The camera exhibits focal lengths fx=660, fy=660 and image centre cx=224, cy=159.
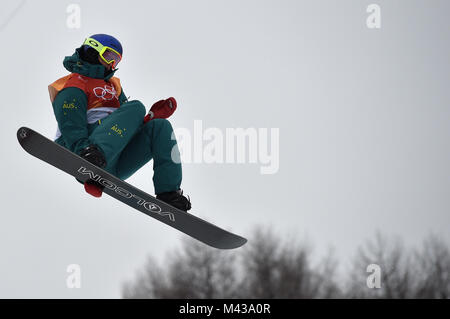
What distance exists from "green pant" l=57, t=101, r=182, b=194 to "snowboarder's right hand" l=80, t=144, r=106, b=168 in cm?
5

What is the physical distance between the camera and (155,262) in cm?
3148

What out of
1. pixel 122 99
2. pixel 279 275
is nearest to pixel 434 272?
pixel 279 275

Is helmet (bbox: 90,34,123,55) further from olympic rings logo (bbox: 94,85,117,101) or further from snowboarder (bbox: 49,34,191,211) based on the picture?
olympic rings logo (bbox: 94,85,117,101)

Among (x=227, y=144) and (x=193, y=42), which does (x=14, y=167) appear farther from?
(x=227, y=144)

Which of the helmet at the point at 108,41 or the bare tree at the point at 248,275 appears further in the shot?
the bare tree at the point at 248,275

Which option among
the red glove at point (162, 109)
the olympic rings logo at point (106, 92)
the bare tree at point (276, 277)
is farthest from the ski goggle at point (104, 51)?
the bare tree at point (276, 277)

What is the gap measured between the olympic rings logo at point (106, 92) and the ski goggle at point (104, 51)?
8.1 inches

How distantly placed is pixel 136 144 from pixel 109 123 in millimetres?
400

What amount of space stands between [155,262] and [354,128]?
248 feet

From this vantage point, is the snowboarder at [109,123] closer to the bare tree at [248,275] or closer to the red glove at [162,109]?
the red glove at [162,109]

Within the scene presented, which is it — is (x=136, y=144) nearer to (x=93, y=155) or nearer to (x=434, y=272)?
(x=93, y=155)

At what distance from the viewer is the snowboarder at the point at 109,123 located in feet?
15.7

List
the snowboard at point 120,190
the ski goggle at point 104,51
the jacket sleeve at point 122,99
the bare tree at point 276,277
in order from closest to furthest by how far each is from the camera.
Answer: the snowboard at point 120,190 < the ski goggle at point 104,51 < the jacket sleeve at point 122,99 < the bare tree at point 276,277
